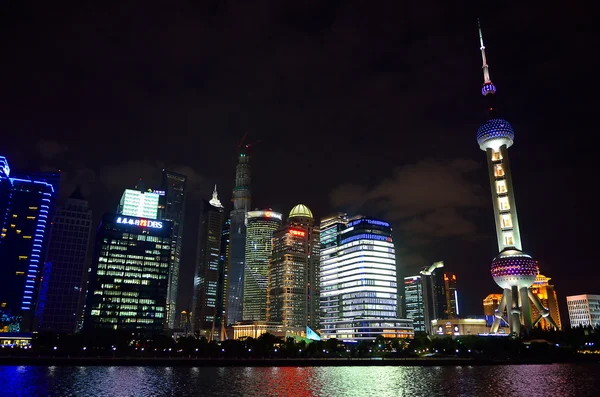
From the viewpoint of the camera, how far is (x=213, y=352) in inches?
6683

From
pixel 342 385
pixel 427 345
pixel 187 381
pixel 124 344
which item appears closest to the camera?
pixel 342 385

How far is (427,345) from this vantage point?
617 ft

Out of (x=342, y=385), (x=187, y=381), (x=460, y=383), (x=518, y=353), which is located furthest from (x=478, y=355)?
(x=187, y=381)

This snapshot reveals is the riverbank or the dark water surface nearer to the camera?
the dark water surface

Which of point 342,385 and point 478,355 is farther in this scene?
point 478,355

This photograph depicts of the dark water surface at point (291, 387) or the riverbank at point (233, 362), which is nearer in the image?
the dark water surface at point (291, 387)

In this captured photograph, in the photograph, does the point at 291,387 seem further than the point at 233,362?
No

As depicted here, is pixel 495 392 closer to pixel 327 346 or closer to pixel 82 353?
pixel 327 346

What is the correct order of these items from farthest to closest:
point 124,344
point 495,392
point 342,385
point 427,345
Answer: point 427,345 → point 124,344 → point 342,385 → point 495,392

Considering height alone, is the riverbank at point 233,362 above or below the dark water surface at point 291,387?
above

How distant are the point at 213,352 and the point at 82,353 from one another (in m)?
45.8

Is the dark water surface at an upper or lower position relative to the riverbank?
lower

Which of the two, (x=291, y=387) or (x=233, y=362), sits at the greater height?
(x=233, y=362)

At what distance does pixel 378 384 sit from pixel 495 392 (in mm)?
21572
